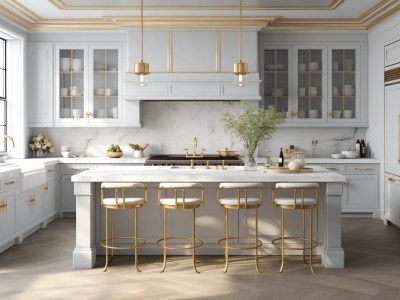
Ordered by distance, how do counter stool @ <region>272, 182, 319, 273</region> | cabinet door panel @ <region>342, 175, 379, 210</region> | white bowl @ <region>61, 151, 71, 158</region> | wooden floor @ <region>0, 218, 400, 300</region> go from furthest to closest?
1. white bowl @ <region>61, 151, 71, 158</region>
2. cabinet door panel @ <region>342, 175, 379, 210</region>
3. counter stool @ <region>272, 182, 319, 273</region>
4. wooden floor @ <region>0, 218, 400, 300</region>

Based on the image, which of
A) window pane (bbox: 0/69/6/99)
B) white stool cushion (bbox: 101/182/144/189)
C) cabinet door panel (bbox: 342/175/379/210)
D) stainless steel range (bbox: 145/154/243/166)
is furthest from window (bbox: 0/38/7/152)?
cabinet door panel (bbox: 342/175/379/210)

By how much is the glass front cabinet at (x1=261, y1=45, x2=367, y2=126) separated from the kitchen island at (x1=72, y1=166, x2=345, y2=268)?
8.90ft

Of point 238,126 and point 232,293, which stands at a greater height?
point 238,126

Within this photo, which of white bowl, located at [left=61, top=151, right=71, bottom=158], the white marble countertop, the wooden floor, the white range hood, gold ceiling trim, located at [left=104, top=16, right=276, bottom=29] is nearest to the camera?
the wooden floor

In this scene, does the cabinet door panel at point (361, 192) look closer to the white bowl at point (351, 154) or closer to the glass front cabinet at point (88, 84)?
the white bowl at point (351, 154)

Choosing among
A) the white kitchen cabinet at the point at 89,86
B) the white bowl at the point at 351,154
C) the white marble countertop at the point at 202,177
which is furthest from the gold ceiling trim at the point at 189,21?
the white marble countertop at the point at 202,177

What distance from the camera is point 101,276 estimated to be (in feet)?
16.8

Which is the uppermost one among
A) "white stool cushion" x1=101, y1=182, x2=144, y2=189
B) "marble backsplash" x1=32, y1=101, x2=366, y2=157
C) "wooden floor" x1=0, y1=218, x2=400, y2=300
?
"marble backsplash" x1=32, y1=101, x2=366, y2=157

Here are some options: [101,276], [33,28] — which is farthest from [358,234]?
A: [33,28]

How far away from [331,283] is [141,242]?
2.05 meters

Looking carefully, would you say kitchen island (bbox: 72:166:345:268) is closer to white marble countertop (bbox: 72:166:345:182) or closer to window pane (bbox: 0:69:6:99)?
white marble countertop (bbox: 72:166:345:182)

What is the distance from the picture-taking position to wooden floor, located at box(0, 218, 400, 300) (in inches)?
180

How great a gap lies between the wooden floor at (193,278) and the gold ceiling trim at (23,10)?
312 centimetres

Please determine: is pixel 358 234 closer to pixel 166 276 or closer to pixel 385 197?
pixel 385 197
